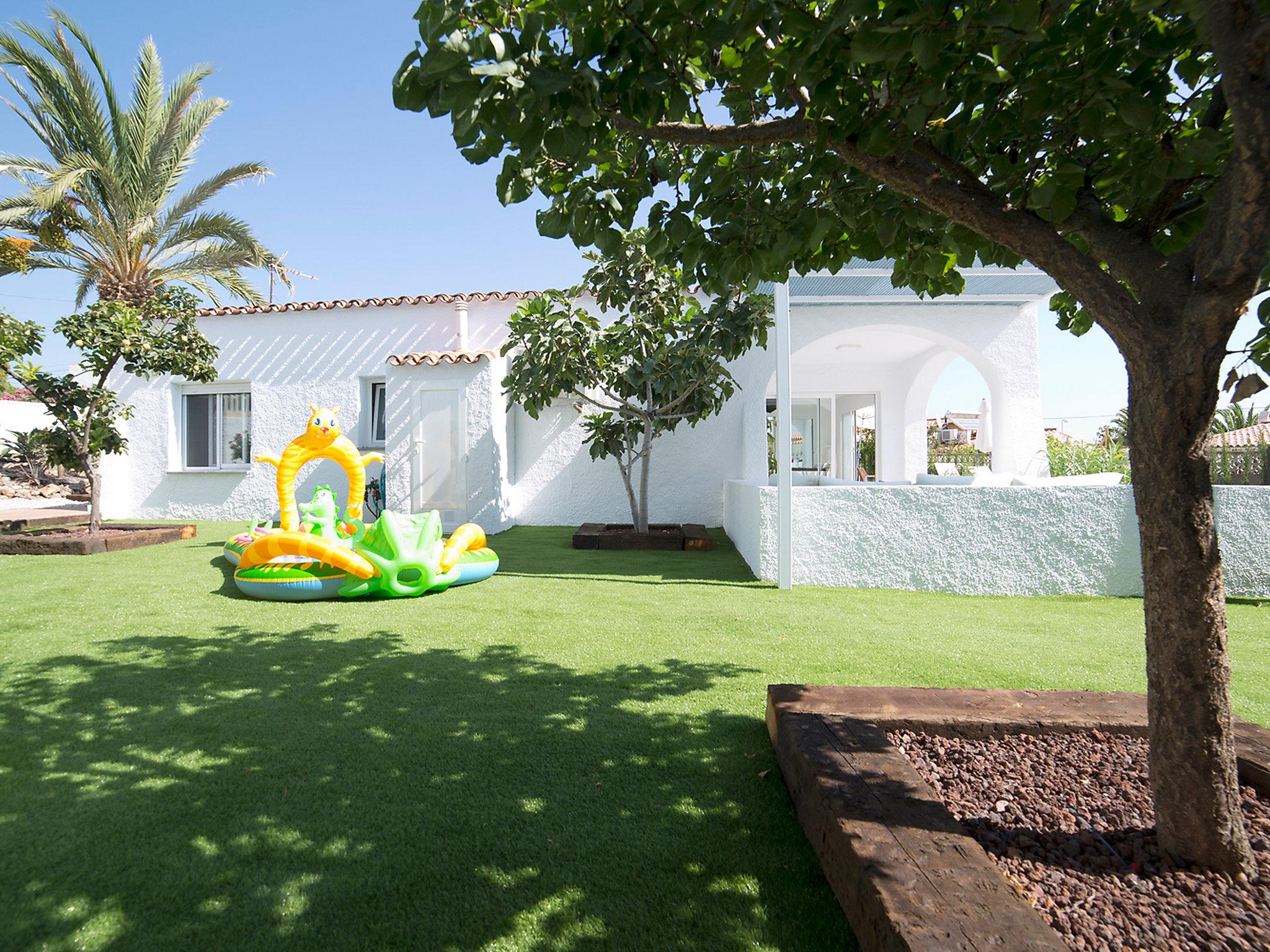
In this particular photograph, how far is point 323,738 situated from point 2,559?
765 centimetres

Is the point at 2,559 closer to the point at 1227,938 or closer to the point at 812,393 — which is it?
the point at 1227,938

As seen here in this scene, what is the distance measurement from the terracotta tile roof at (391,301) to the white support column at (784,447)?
615 cm

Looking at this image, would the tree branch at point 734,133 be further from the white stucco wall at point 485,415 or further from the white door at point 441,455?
the white door at point 441,455

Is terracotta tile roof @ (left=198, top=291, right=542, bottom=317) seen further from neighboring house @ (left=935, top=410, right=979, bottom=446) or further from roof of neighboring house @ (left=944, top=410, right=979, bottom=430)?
roof of neighboring house @ (left=944, top=410, right=979, bottom=430)

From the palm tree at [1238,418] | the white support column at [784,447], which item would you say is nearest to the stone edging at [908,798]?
the white support column at [784,447]

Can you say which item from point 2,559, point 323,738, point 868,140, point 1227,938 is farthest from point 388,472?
point 1227,938

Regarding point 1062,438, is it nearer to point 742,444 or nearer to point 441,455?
point 742,444

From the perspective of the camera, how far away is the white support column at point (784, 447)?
6.19m

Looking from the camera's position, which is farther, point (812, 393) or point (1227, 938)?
point (812, 393)

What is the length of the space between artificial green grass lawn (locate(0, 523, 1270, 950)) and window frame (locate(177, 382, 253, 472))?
281 inches

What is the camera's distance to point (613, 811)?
7.51 ft

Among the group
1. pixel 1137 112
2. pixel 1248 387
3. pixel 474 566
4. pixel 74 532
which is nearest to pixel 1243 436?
pixel 1248 387

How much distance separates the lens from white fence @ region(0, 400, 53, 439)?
1839 centimetres

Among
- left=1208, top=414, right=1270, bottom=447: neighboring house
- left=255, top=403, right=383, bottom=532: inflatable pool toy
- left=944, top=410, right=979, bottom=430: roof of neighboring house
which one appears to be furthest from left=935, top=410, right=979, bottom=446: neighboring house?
left=255, top=403, right=383, bottom=532: inflatable pool toy
